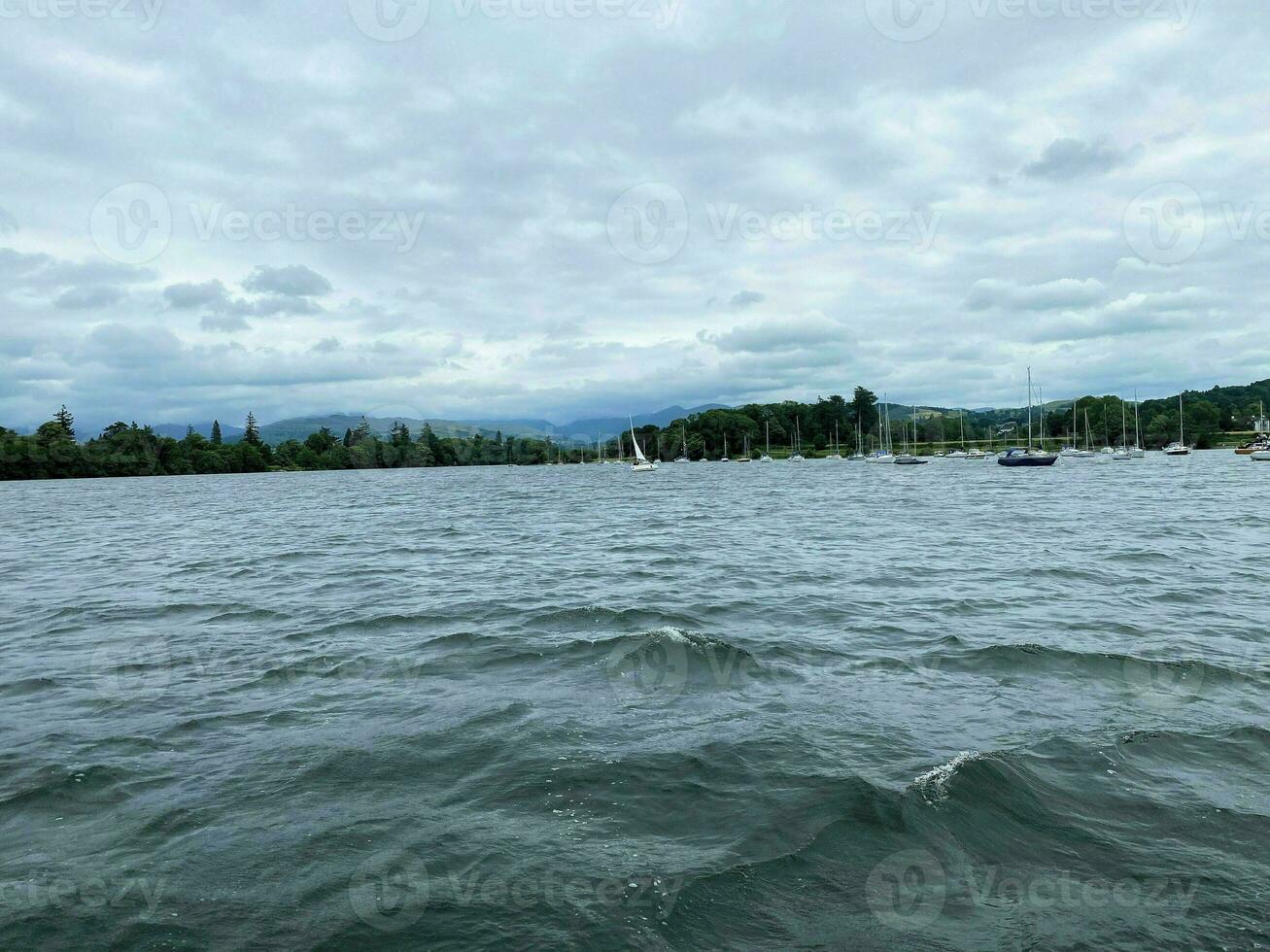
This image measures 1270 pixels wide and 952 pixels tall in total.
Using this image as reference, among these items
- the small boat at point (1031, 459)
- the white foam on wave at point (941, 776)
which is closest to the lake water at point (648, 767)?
the white foam on wave at point (941, 776)

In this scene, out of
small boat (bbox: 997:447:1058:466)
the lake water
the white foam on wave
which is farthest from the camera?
small boat (bbox: 997:447:1058:466)

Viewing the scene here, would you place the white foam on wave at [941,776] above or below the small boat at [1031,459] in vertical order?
below

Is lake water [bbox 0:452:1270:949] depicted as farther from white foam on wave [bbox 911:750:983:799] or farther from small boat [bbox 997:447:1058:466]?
small boat [bbox 997:447:1058:466]

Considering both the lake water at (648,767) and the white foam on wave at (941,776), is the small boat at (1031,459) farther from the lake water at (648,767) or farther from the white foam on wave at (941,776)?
the white foam on wave at (941,776)

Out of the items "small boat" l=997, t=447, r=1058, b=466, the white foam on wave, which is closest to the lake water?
the white foam on wave

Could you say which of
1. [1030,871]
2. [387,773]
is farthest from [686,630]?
[1030,871]

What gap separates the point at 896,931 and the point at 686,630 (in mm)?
9724

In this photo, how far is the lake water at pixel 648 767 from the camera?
5945 millimetres

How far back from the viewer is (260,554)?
3200cm

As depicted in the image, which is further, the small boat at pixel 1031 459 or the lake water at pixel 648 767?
the small boat at pixel 1031 459

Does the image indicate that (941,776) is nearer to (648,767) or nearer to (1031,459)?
(648,767)

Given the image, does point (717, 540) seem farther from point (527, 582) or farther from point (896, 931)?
point (896, 931)

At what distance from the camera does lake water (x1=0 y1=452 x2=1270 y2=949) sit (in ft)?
19.5

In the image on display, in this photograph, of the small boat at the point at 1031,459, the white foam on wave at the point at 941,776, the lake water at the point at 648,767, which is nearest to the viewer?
the lake water at the point at 648,767
